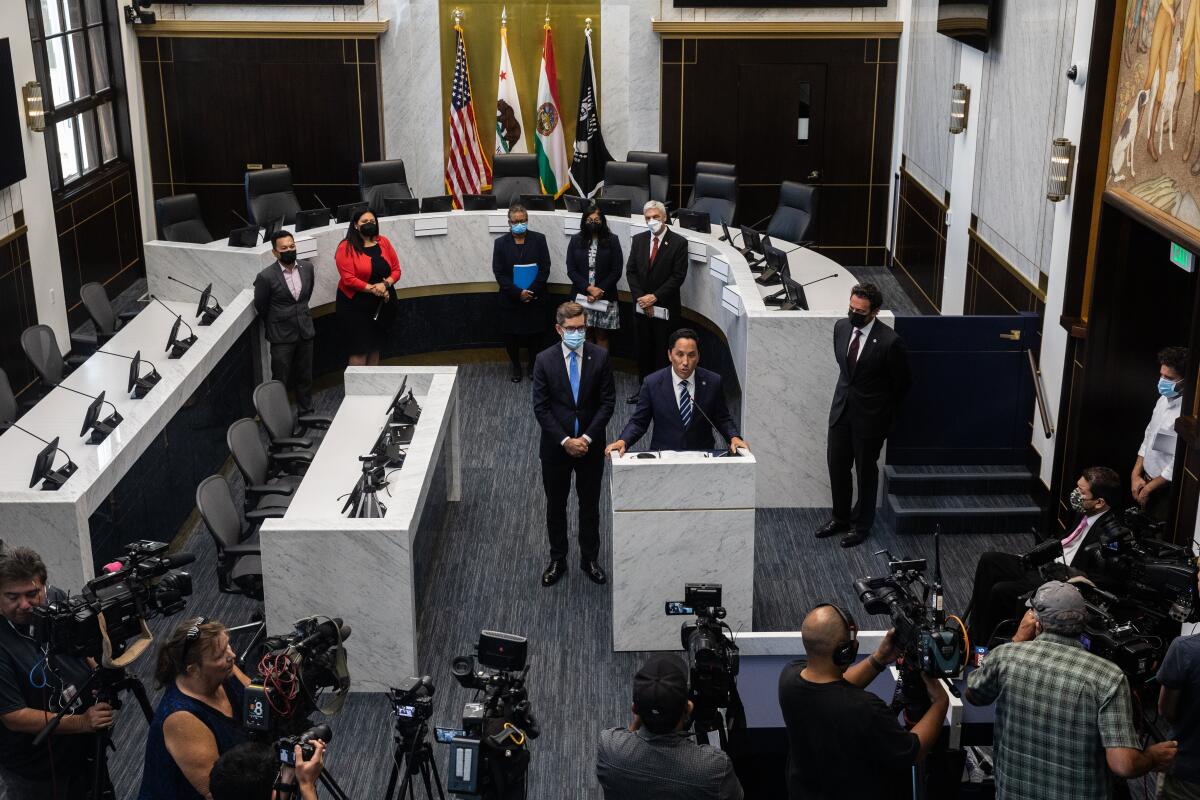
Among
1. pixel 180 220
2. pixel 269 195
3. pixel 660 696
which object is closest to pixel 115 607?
pixel 660 696

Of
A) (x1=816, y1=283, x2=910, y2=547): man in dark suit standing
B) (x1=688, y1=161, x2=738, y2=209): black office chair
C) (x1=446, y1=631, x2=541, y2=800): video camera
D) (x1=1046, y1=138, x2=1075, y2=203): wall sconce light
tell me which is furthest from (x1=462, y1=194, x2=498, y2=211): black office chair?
(x1=446, y1=631, x2=541, y2=800): video camera

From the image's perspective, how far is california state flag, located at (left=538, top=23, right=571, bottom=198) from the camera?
13.2m

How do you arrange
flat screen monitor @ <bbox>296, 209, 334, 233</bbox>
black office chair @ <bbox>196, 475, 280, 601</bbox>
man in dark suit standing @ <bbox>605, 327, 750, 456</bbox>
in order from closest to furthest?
black office chair @ <bbox>196, 475, 280, 601</bbox> < man in dark suit standing @ <bbox>605, 327, 750, 456</bbox> < flat screen monitor @ <bbox>296, 209, 334, 233</bbox>

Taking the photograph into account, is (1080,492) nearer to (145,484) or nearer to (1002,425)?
(1002,425)

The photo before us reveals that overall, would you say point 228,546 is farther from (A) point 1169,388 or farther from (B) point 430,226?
(B) point 430,226

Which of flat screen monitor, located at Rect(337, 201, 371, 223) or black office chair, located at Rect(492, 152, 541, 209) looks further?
black office chair, located at Rect(492, 152, 541, 209)

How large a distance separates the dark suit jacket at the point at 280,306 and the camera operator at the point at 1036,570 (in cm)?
500

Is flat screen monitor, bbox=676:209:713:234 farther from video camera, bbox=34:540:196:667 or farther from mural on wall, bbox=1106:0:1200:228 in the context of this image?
video camera, bbox=34:540:196:667

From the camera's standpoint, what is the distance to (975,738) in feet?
15.0

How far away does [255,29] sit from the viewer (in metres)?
12.7

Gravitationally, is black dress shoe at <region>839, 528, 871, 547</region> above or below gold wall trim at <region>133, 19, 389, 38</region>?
below

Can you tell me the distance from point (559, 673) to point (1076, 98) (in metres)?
4.24

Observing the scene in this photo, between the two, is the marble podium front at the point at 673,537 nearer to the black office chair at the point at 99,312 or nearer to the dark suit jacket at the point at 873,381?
the dark suit jacket at the point at 873,381

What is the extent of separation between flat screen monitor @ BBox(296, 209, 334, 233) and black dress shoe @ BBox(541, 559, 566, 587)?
4013 millimetres
